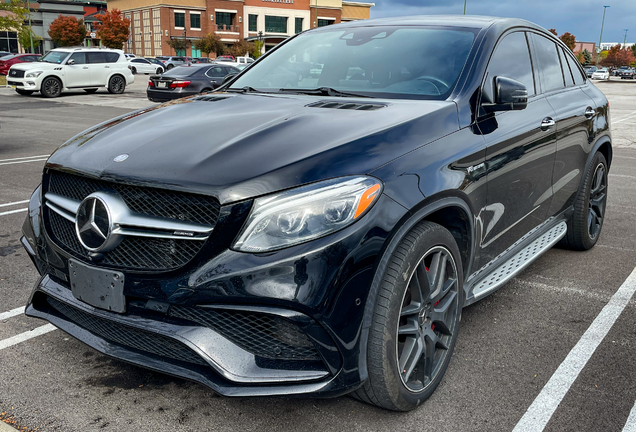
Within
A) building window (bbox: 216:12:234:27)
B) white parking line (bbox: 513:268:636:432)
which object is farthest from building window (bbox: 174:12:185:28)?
white parking line (bbox: 513:268:636:432)

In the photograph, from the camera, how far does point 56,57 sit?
76.7ft

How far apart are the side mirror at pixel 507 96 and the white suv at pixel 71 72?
74.3 feet

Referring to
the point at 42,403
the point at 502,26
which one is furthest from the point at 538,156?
the point at 42,403

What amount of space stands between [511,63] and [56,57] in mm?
23313

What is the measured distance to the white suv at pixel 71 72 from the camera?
22.5 meters

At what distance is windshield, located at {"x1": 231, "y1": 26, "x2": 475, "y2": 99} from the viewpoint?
130 inches

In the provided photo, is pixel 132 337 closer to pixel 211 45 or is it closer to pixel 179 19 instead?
pixel 211 45

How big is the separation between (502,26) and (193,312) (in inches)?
101

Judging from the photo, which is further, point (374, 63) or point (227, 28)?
point (227, 28)

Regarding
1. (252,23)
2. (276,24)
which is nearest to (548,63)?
(252,23)

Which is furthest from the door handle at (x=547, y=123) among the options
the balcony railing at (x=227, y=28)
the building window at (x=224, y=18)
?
the building window at (x=224, y=18)

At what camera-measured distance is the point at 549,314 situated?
12.1ft

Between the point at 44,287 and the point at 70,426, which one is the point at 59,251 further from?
the point at 70,426

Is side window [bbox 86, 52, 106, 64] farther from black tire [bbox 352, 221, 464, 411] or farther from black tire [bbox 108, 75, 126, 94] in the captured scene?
black tire [bbox 352, 221, 464, 411]
